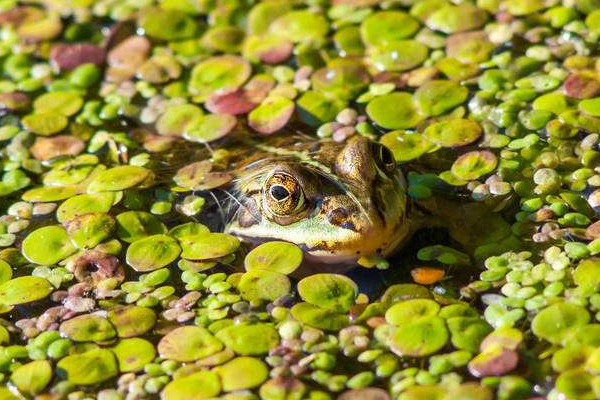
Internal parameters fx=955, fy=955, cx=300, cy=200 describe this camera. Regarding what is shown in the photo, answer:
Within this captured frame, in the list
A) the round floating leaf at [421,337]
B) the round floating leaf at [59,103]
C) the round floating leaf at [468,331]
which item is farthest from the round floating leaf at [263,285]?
the round floating leaf at [59,103]

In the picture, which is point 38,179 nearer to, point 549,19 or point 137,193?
point 137,193

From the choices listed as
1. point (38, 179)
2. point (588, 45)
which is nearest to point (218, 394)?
point (38, 179)

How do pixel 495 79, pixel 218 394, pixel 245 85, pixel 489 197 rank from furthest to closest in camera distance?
pixel 245 85
pixel 495 79
pixel 489 197
pixel 218 394

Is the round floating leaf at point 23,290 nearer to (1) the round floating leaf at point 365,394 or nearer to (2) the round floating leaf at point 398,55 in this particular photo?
(1) the round floating leaf at point 365,394

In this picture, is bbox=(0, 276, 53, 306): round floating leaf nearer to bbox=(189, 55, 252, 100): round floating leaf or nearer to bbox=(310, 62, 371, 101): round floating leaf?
bbox=(189, 55, 252, 100): round floating leaf

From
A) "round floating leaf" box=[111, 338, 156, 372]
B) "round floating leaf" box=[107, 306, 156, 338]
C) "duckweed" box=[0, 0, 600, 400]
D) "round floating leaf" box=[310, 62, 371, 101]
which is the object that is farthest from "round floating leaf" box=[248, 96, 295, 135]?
"round floating leaf" box=[111, 338, 156, 372]

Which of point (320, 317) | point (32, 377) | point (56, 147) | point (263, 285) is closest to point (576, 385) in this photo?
point (320, 317)
